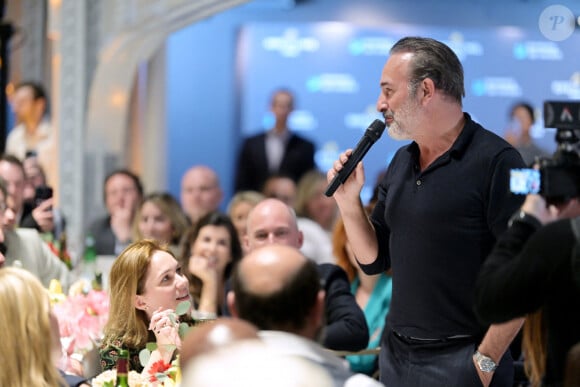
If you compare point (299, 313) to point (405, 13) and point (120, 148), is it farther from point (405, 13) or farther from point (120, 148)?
point (405, 13)

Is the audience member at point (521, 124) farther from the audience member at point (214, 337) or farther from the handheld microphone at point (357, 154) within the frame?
the audience member at point (214, 337)

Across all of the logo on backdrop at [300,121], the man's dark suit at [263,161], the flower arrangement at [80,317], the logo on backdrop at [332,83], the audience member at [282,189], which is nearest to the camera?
the flower arrangement at [80,317]

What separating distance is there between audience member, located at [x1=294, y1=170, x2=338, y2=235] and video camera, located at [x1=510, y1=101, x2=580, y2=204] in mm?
5709

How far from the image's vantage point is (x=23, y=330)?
133 inches

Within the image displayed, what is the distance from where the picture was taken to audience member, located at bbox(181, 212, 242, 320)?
6.37 metres

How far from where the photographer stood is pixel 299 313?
299cm

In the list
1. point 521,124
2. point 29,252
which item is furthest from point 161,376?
point 521,124

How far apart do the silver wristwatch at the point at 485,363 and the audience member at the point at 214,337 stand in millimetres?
1433

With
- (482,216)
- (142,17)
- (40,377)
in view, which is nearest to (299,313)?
(40,377)

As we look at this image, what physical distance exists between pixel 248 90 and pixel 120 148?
279cm

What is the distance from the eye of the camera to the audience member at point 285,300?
2.97 metres

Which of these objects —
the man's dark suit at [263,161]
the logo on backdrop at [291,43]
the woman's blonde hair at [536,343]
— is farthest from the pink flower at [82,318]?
the logo on backdrop at [291,43]

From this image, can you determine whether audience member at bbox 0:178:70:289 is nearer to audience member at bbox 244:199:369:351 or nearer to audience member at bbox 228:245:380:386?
audience member at bbox 244:199:369:351

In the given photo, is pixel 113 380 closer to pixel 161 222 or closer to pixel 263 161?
pixel 161 222
